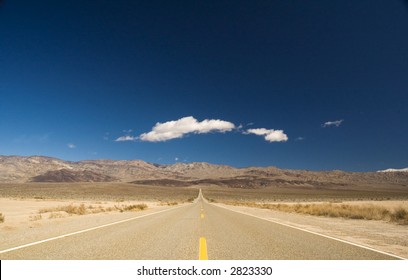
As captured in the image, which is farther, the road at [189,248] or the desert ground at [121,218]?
the desert ground at [121,218]

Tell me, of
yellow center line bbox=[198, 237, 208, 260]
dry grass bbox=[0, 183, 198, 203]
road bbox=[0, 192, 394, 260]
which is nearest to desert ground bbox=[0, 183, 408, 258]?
road bbox=[0, 192, 394, 260]

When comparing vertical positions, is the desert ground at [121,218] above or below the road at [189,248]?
below

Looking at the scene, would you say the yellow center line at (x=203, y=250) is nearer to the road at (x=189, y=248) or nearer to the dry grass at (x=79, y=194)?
the road at (x=189, y=248)

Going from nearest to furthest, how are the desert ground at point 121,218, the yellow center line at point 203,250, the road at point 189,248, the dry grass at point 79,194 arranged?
1. the yellow center line at point 203,250
2. the road at point 189,248
3. the desert ground at point 121,218
4. the dry grass at point 79,194

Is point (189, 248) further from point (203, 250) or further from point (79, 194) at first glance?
point (79, 194)

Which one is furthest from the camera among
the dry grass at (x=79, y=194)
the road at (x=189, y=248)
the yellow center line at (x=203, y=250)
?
the dry grass at (x=79, y=194)

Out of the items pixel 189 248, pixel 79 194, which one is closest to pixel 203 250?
pixel 189 248

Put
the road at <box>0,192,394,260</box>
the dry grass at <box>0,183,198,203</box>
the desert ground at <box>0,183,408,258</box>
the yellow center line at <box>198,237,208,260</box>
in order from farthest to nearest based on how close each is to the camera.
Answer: the dry grass at <box>0,183,198,203</box>
the desert ground at <box>0,183,408,258</box>
the road at <box>0,192,394,260</box>
the yellow center line at <box>198,237,208,260</box>

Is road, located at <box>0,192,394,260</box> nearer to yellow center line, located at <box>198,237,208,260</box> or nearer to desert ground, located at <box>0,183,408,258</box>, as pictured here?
yellow center line, located at <box>198,237,208,260</box>

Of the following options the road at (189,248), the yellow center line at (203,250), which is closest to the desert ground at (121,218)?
the road at (189,248)

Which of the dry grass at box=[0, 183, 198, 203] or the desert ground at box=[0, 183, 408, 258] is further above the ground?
the desert ground at box=[0, 183, 408, 258]
